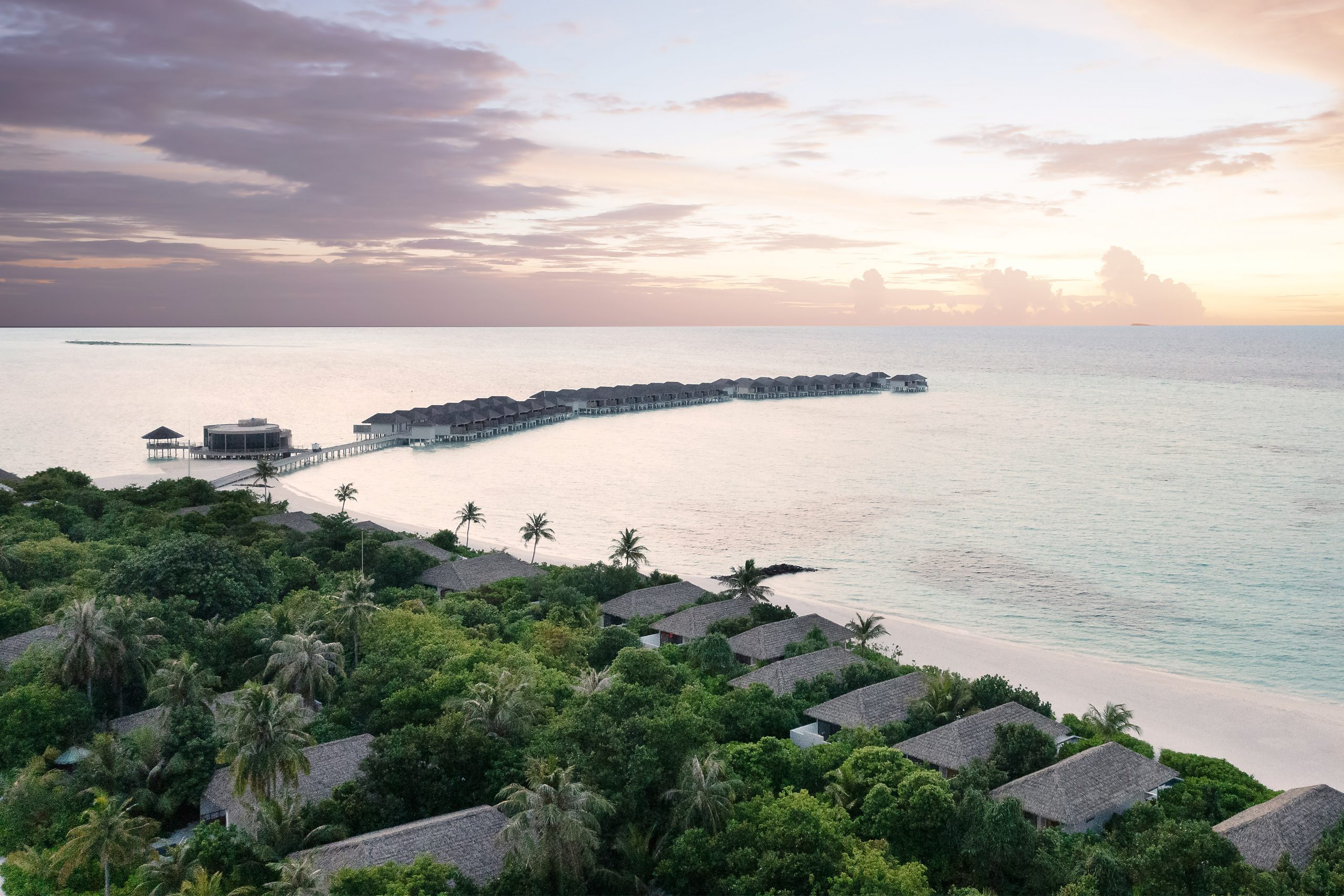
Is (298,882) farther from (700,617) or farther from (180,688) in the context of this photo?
(700,617)

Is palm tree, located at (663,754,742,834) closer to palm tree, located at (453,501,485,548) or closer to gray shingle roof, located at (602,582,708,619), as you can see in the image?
gray shingle roof, located at (602,582,708,619)

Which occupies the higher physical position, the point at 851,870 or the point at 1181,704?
the point at 851,870

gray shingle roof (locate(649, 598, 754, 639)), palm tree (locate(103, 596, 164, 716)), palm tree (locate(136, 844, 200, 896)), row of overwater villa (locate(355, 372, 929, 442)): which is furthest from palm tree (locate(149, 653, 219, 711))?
row of overwater villa (locate(355, 372, 929, 442))

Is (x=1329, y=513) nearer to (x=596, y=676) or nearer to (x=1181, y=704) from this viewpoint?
(x=1181, y=704)

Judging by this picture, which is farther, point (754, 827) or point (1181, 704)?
point (1181, 704)

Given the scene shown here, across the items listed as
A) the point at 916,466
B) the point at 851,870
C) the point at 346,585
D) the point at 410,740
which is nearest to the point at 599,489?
the point at 916,466

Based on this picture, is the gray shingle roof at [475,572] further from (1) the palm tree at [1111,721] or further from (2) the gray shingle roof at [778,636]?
(1) the palm tree at [1111,721]

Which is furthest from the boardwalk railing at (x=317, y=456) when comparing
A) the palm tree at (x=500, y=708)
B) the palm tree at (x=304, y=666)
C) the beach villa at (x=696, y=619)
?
the palm tree at (x=500, y=708)
